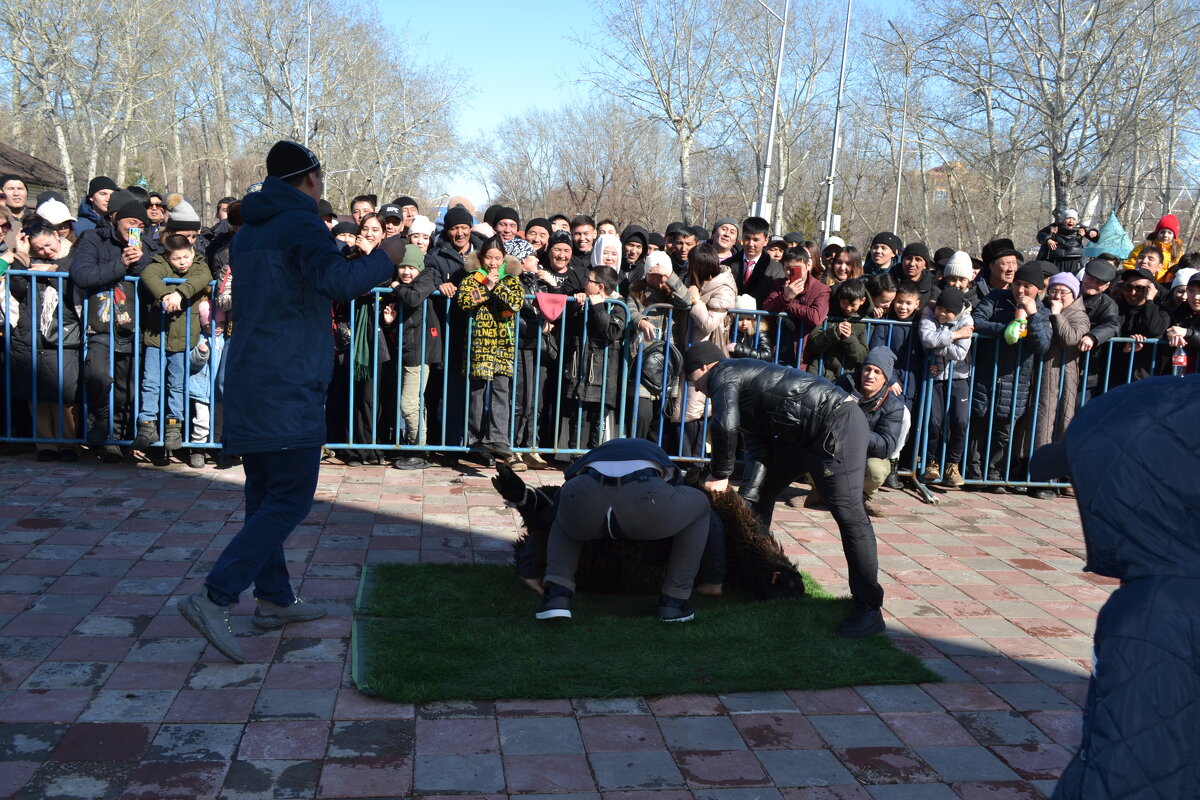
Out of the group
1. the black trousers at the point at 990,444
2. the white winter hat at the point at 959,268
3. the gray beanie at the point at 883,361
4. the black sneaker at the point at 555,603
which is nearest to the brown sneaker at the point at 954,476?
the black trousers at the point at 990,444

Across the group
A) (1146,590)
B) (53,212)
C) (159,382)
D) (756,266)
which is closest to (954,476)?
(756,266)

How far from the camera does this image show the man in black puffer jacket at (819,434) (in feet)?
15.9

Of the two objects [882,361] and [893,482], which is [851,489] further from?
[893,482]

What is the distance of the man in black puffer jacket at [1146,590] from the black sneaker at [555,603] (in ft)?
9.95

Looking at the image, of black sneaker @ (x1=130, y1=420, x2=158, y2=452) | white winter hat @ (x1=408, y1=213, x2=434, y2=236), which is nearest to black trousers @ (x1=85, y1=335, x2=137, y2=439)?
black sneaker @ (x1=130, y1=420, x2=158, y2=452)

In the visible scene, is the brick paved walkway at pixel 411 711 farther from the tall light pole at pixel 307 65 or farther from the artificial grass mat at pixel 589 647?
the tall light pole at pixel 307 65

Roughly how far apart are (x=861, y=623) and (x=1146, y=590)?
3.15m

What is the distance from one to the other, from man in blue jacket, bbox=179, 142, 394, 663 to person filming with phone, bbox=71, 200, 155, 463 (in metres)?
3.71

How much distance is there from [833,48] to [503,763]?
39049 millimetres

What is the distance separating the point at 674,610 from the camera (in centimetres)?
476

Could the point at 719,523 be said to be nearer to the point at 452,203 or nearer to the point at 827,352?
the point at 827,352

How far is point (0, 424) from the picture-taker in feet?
25.7

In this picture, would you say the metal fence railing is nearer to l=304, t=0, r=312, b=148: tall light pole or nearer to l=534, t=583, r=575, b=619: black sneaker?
l=534, t=583, r=575, b=619: black sneaker

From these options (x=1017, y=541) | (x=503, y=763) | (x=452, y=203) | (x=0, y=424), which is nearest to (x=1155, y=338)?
(x=1017, y=541)
